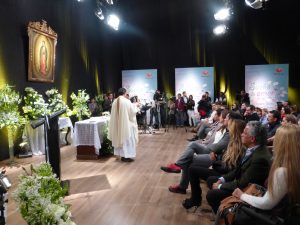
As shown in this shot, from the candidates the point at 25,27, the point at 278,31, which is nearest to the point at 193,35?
the point at 278,31

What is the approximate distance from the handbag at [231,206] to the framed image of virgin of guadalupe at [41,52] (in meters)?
6.24

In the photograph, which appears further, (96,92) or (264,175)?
(96,92)

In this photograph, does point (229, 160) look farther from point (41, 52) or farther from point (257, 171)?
point (41, 52)

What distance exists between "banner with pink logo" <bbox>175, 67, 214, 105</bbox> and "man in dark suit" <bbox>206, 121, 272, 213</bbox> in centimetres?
962

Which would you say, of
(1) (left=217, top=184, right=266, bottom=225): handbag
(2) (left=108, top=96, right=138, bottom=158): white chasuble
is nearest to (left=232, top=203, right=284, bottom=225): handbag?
(1) (left=217, top=184, right=266, bottom=225): handbag

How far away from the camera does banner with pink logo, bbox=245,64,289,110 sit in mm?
11492

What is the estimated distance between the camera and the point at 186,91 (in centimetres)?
1260

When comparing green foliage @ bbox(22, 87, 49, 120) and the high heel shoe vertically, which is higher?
green foliage @ bbox(22, 87, 49, 120)

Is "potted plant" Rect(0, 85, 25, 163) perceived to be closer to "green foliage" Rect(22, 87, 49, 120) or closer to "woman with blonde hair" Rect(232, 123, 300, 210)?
"green foliage" Rect(22, 87, 49, 120)

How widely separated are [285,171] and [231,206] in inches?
21.1

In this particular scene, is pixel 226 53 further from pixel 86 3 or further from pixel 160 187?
pixel 160 187

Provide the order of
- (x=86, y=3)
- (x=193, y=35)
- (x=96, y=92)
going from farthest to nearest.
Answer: (x=193, y=35) → (x=96, y=92) → (x=86, y=3)

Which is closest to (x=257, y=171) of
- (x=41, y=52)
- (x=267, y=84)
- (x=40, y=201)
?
(x=40, y=201)

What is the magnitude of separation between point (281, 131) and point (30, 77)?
21.4 ft
